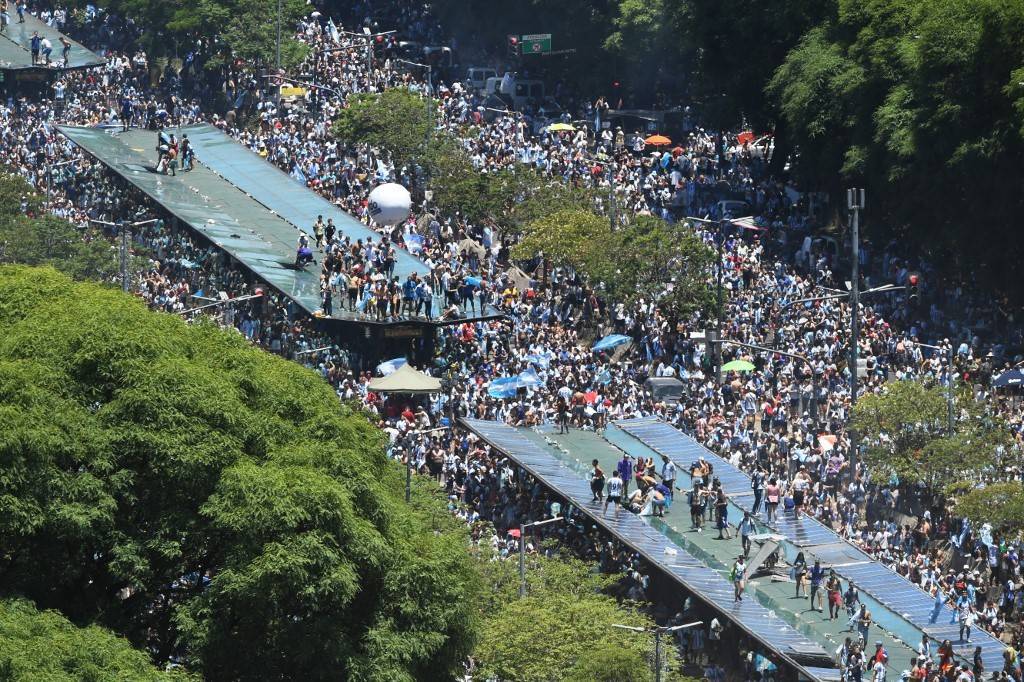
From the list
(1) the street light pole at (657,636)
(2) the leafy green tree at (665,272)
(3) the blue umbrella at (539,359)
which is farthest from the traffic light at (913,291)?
(1) the street light pole at (657,636)

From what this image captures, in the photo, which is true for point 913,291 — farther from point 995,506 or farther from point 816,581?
point 816,581

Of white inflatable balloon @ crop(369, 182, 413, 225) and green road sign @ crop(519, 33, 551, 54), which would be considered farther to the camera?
green road sign @ crop(519, 33, 551, 54)

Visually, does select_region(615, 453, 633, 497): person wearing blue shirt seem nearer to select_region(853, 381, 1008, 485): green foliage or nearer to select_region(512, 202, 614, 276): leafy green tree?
select_region(853, 381, 1008, 485): green foliage

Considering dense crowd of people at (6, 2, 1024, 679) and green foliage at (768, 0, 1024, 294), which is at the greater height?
green foliage at (768, 0, 1024, 294)

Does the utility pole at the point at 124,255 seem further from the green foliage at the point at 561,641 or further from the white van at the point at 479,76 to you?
the white van at the point at 479,76

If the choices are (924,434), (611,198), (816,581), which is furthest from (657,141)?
(816,581)

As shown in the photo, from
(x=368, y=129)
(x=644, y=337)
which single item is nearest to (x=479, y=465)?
(x=644, y=337)

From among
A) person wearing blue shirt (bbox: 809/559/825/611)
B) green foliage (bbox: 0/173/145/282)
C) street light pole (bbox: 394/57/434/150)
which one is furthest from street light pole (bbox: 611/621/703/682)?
street light pole (bbox: 394/57/434/150)

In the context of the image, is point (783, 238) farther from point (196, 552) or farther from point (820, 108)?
point (196, 552)
